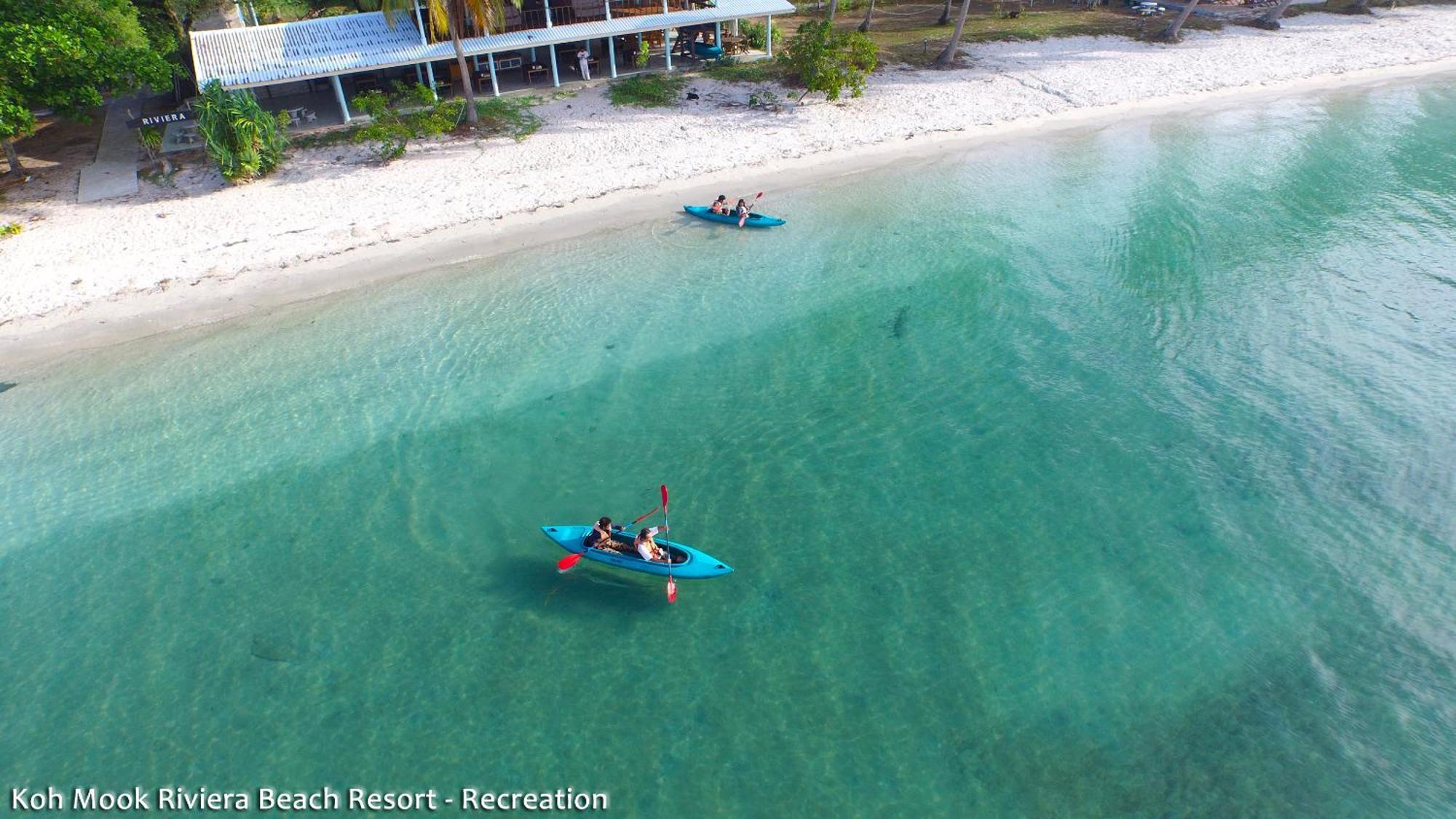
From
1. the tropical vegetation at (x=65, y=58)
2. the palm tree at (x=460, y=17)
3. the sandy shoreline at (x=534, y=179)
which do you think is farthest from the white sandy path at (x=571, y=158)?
the tropical vegetation at (x=65, y=58)

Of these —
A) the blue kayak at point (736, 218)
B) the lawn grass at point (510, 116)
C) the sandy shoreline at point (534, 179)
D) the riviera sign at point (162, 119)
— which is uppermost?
the riviera sign at point (162, 119)

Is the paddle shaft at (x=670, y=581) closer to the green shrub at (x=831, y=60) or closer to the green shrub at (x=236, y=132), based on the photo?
the green shrub at (x=236, y=132)

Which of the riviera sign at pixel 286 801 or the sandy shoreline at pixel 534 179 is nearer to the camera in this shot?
the riviera sign at pixel 286 801

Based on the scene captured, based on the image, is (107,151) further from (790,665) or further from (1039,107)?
(1039,107)

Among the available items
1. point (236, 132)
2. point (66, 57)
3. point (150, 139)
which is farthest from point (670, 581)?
point (150, 139)

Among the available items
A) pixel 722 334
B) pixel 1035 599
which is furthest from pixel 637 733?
pixel 722 334
